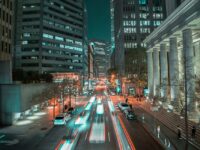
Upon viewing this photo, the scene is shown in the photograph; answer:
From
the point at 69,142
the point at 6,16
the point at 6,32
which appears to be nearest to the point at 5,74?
the point at 6,32

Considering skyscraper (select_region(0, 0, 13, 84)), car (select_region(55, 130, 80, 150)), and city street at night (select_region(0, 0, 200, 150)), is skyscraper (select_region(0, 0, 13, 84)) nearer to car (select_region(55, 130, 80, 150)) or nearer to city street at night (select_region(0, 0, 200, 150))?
city street at night (select_region(0, 0, 200, 150))

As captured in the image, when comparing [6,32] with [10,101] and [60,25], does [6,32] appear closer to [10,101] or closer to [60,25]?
[10,101]

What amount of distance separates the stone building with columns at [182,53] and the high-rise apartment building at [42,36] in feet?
211

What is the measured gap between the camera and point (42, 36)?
104m

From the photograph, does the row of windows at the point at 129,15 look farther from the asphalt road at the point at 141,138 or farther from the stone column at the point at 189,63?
the asphalt road at the point at 141,138

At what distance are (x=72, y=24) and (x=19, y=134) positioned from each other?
102539 millimetres

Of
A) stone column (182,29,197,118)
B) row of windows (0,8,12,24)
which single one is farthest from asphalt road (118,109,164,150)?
row of windows (0,8,12,24)

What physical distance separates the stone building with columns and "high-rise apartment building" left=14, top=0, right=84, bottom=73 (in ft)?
211

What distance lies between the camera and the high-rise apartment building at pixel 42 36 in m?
103

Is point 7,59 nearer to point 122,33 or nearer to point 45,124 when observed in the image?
point 45,124

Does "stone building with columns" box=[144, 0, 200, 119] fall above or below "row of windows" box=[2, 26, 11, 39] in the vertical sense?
below

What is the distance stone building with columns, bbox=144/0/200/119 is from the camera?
30.2 m

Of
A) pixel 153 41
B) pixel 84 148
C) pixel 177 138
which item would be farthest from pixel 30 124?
pixel 153 41

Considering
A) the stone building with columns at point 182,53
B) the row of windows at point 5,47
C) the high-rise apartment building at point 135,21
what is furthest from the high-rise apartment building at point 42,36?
the stone building with columns at point 182,53
